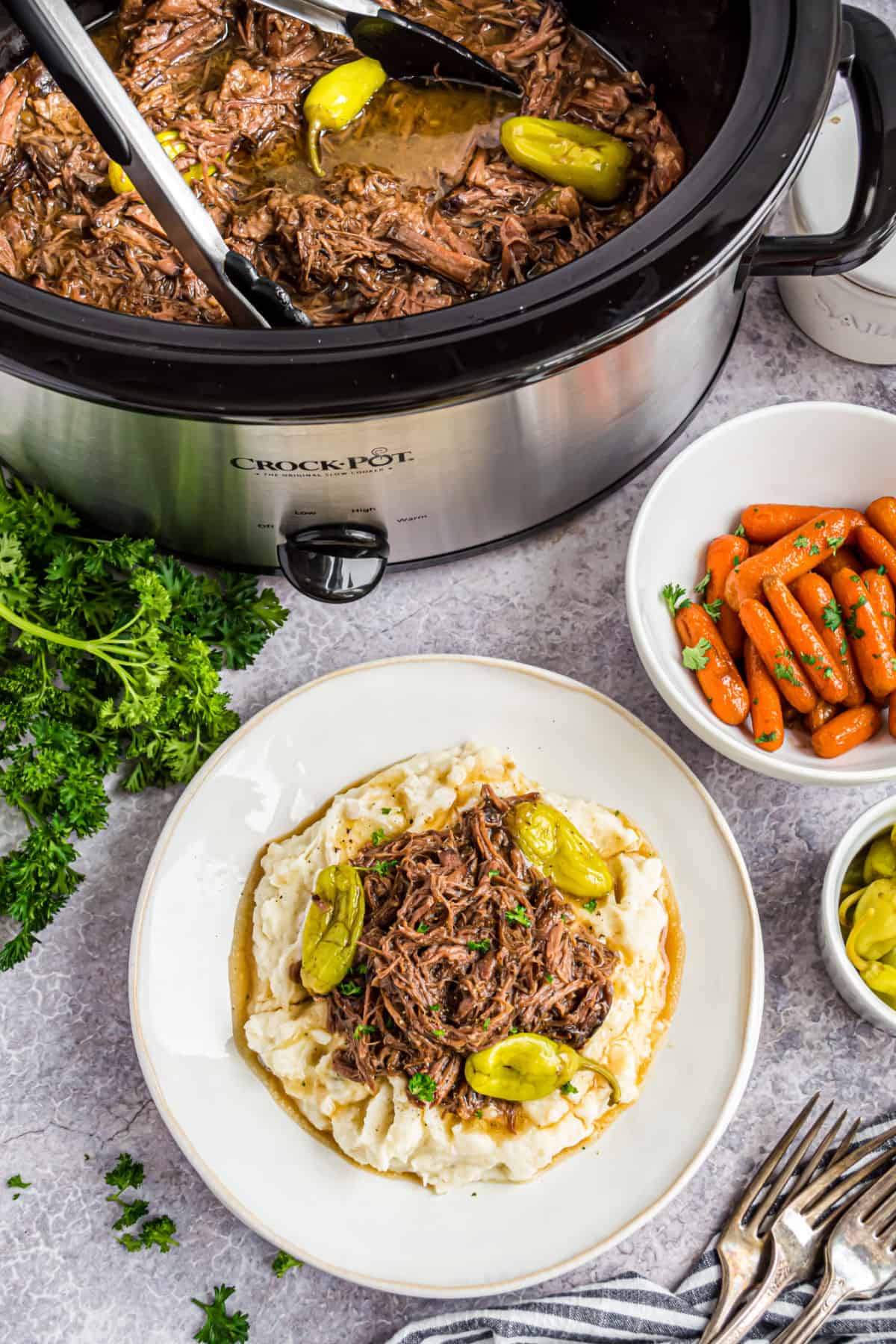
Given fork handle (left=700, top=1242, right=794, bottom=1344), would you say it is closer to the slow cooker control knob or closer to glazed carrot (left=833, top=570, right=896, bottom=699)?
glazed carrot (left=833, top=570, right=896, bottom=699)

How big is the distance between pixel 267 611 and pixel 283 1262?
1299 millimetres

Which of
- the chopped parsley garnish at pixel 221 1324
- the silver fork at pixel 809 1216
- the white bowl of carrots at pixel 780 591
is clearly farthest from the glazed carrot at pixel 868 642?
the chopped parsley garnish at pixel 221 1324

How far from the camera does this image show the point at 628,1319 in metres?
2.27

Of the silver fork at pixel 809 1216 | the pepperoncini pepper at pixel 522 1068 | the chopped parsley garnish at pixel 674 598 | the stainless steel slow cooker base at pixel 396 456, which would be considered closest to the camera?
the stainless steel slow cooker base at pixel 396 456

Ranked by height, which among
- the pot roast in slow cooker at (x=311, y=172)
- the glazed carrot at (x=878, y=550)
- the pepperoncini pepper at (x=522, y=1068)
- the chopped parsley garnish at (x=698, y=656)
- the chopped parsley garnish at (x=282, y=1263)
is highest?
the pot roast in slow cooker at (x=311, y=172)

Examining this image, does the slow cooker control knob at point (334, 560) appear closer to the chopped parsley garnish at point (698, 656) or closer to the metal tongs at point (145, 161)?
the metal tongs at point (145, 161)

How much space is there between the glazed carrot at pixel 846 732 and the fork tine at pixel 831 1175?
0.77 metres

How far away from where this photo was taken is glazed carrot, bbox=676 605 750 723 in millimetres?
2404

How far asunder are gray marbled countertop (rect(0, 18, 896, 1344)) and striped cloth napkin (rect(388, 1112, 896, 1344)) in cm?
6

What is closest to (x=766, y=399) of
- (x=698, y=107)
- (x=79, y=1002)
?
(x=698, y=107)

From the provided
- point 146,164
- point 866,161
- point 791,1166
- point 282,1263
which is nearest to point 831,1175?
point 791,1166

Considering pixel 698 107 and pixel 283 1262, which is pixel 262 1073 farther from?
pixel 698 107

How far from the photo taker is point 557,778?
8.06 ft

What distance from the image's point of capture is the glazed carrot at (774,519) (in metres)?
2.53
